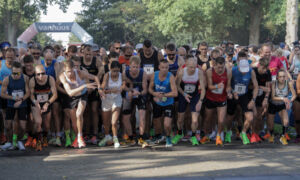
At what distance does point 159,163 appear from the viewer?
696 cm

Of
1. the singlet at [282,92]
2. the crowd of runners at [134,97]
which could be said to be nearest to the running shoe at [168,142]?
the crowd of runners at [134,97]

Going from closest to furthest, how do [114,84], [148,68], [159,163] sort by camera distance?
[159,163] → [114,84] → [148,68]

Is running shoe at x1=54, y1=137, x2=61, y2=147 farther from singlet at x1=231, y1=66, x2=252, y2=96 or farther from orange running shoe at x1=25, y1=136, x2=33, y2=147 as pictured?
singlet at x1=231, y1=66, x2=252, y2=96

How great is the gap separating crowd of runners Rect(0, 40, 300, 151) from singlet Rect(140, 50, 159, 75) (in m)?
0.02

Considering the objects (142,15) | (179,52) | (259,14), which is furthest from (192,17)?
(142,15)

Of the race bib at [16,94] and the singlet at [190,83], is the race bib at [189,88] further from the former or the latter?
the race bib at [16,94]

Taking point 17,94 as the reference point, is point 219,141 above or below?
below

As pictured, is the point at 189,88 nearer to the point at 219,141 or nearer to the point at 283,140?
the point at 219,141

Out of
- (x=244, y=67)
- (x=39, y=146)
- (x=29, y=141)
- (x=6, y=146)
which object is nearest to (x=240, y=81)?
(x=244, y=67)

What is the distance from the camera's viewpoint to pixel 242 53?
878cm

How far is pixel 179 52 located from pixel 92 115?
2.67 meters

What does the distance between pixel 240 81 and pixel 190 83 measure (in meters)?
1.05

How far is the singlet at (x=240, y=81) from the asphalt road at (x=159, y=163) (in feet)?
3.76

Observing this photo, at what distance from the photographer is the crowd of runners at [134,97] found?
328 inches
